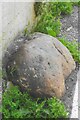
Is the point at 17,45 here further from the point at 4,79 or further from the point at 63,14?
the point at 63,14

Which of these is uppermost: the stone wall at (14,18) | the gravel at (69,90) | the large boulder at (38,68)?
the stone wall at (14,18)

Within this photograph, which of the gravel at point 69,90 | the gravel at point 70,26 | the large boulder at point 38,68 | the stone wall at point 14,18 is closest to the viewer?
the large boulder at point 38,68

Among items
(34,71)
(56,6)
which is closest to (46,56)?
(34,71)

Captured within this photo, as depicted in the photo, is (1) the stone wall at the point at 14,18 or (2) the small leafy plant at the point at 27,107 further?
(1) the stone wall at the point at 14,18

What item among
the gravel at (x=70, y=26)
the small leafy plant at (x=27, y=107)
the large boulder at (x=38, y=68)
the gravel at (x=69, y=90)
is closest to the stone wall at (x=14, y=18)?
the large boulder at (x=38, y=68)

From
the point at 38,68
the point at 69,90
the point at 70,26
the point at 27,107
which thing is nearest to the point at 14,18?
the point at 38,68

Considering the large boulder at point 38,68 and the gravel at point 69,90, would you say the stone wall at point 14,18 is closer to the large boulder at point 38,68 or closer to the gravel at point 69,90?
the large boulder at point 38,68

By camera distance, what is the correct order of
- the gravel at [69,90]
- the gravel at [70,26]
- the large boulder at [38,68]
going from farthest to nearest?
the gravel at [70,26], the gravel at [69,90], the large boulder at [38,68]

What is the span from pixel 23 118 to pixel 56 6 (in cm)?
319

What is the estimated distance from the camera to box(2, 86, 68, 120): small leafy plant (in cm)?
435

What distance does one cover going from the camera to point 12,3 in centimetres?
516

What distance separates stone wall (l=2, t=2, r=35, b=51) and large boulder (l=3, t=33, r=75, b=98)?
0.82 feet

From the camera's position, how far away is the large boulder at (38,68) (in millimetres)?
4652

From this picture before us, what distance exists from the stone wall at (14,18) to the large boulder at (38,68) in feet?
0.82
